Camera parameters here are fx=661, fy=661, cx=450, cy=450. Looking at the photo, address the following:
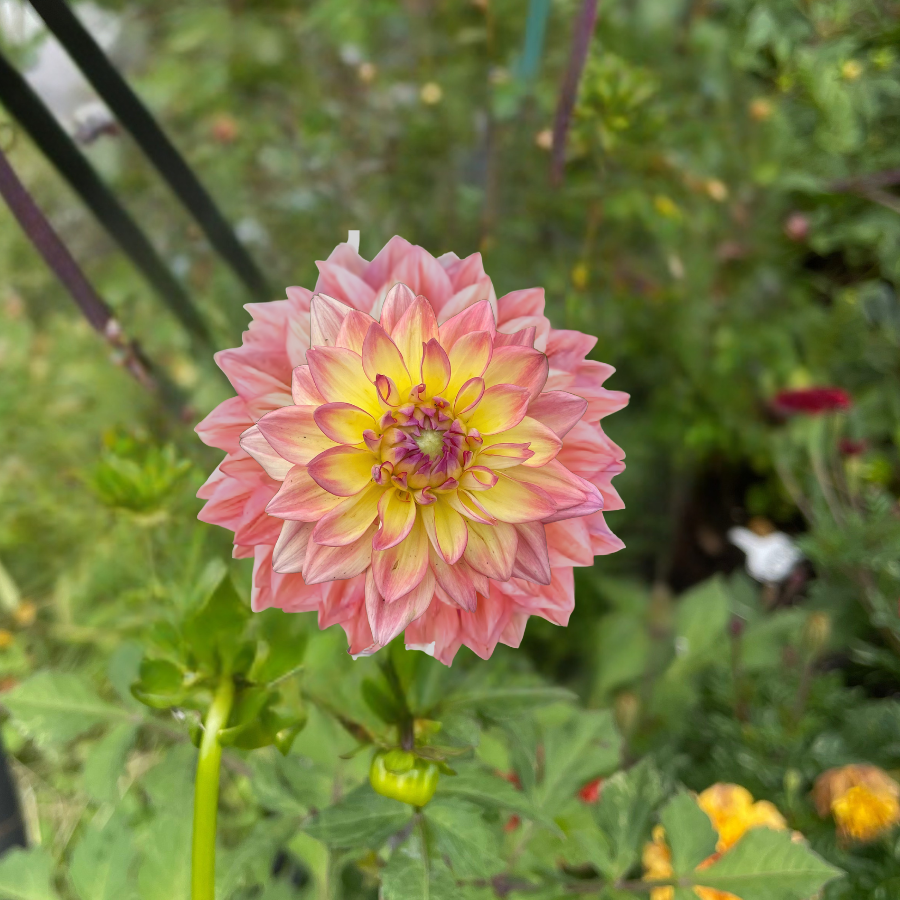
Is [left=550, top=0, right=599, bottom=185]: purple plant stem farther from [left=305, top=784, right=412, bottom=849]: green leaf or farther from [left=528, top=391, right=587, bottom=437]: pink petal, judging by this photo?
[left=305, top=784, right=412, bottom=849]: green leaf

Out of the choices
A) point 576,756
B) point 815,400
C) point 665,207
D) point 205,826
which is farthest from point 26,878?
point 665,207

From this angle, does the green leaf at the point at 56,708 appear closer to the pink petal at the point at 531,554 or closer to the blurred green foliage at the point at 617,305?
the blurred green foliage at the point at 617,305

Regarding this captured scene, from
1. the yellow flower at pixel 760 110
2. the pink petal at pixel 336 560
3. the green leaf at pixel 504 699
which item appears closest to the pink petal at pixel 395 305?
the pink petal at pixel 336 560

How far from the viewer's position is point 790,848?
55 cm

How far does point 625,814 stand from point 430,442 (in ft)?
1.39

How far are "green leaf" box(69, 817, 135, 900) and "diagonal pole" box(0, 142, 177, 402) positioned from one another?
0.38 metres

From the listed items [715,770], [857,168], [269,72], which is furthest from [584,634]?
[269,72]

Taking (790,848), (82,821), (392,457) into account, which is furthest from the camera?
(82,821)

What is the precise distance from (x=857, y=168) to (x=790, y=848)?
1.29m

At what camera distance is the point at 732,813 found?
0.70 meters

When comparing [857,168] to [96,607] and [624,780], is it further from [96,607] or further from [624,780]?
[96,607]

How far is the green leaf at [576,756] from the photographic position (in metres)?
0.61

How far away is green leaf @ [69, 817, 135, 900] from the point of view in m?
0.49

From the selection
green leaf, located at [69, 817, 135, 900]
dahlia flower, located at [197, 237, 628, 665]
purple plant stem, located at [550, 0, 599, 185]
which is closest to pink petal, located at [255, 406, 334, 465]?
dahlia flower, located at [197, 237, 628, 665]
